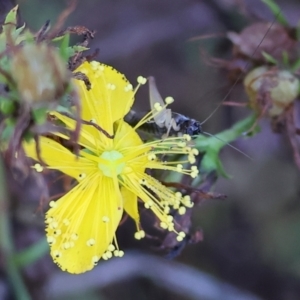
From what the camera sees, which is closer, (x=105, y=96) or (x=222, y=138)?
(x=105, y=96)

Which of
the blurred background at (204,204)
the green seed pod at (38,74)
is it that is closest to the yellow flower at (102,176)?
the green seed pod at (38,74)

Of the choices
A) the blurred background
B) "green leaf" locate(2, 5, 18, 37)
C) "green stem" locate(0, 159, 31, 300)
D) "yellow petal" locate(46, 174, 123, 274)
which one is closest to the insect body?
"yellow petal" locate(46, 174, 123, 274)

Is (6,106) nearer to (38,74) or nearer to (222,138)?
(38,74)

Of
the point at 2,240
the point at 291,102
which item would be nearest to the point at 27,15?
the point at 2,240

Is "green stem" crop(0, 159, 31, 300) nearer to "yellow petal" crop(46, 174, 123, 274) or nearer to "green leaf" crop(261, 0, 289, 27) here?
"yellow petal" crop(46, 174, 123, 274)

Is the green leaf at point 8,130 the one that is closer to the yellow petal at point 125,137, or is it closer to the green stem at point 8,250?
the yellow petal at point 125,137

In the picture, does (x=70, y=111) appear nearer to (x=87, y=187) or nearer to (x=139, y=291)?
(x=87, y=187)

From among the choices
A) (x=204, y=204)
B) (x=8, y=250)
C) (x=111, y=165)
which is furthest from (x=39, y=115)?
(x=204, y=204)
